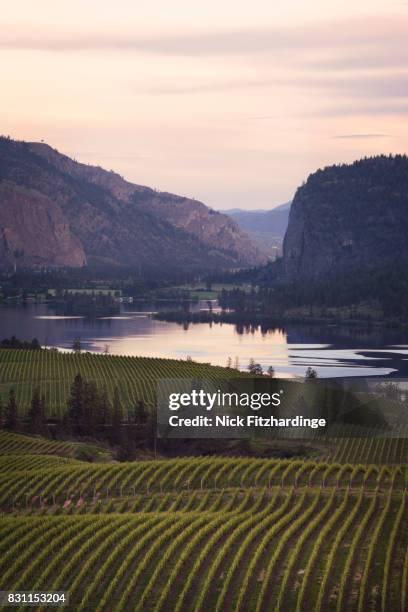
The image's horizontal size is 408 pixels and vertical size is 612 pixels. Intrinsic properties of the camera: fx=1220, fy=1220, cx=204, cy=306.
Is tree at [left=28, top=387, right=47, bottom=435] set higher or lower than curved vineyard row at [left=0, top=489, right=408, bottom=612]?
lower

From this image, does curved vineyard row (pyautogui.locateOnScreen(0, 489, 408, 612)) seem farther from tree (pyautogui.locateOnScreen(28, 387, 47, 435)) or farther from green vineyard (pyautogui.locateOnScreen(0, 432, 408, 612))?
tree (pyautogui.locateOnScreen(28, 387, 47, 435))

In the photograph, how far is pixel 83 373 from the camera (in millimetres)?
82188

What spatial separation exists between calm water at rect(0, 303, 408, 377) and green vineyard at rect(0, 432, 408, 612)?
51.2m

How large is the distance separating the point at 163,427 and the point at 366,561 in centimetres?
3172

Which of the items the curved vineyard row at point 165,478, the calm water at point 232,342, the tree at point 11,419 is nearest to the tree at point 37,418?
the tree at point 11,419

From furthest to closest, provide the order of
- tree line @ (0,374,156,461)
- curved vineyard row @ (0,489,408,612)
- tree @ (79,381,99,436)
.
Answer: tree @ (79,381,99,436) < tree line @ (0,374,156,461) < curved vineyard row @ (0,489,408,612)

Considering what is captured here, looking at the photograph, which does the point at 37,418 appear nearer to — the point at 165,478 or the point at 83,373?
the point at 83,373

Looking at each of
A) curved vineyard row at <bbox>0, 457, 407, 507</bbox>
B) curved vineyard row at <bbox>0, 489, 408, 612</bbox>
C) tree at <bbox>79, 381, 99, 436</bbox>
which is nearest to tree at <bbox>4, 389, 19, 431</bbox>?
tree at <bbox>79, 381, 99, 436</bbox>

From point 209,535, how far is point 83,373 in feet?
171

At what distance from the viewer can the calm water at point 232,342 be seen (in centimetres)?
10396

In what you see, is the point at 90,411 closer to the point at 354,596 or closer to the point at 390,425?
the point at 390,425

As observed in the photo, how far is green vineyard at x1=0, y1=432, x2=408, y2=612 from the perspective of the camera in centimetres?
2622

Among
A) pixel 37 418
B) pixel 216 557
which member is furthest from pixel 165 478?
pixel 37 418

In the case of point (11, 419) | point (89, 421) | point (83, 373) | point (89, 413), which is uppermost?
point (83, 373)
